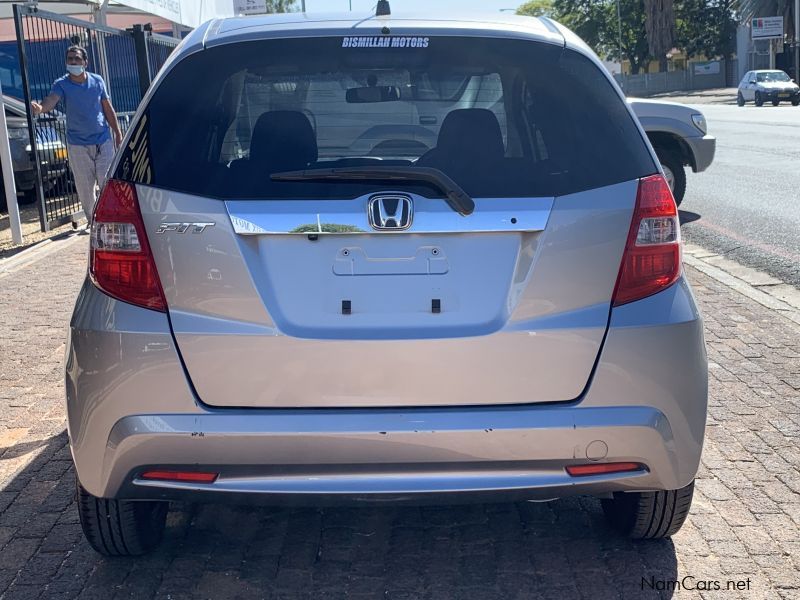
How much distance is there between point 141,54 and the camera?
1550cm

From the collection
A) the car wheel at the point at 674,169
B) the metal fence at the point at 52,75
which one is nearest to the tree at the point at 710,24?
the metal fence at the point at 52,75

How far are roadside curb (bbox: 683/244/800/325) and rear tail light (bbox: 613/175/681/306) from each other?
4.27 meters

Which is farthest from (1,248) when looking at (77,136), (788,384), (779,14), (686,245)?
(779,14)

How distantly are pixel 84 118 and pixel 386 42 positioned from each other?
8501 mm

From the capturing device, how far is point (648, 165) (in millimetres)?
3201

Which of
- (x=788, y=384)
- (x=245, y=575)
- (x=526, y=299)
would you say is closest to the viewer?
(x=526, y=299)

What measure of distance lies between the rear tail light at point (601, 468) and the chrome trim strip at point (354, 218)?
701 mm

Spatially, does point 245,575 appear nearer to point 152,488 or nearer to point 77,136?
point 152,488

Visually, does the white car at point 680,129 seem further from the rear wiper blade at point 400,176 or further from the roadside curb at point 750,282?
the rear wiper blade at point 400,176

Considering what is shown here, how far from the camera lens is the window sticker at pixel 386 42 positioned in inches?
127

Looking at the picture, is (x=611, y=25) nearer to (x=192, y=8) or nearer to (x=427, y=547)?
(x=192, y=8)

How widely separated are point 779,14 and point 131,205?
68526 millimetres

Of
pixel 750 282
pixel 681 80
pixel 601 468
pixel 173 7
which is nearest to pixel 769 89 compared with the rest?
pixel 173 7

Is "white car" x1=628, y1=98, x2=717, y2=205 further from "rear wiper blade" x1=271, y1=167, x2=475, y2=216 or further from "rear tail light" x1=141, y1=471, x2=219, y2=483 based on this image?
"rear tail light" x1=141, y1=471, x2=219, y2=483
